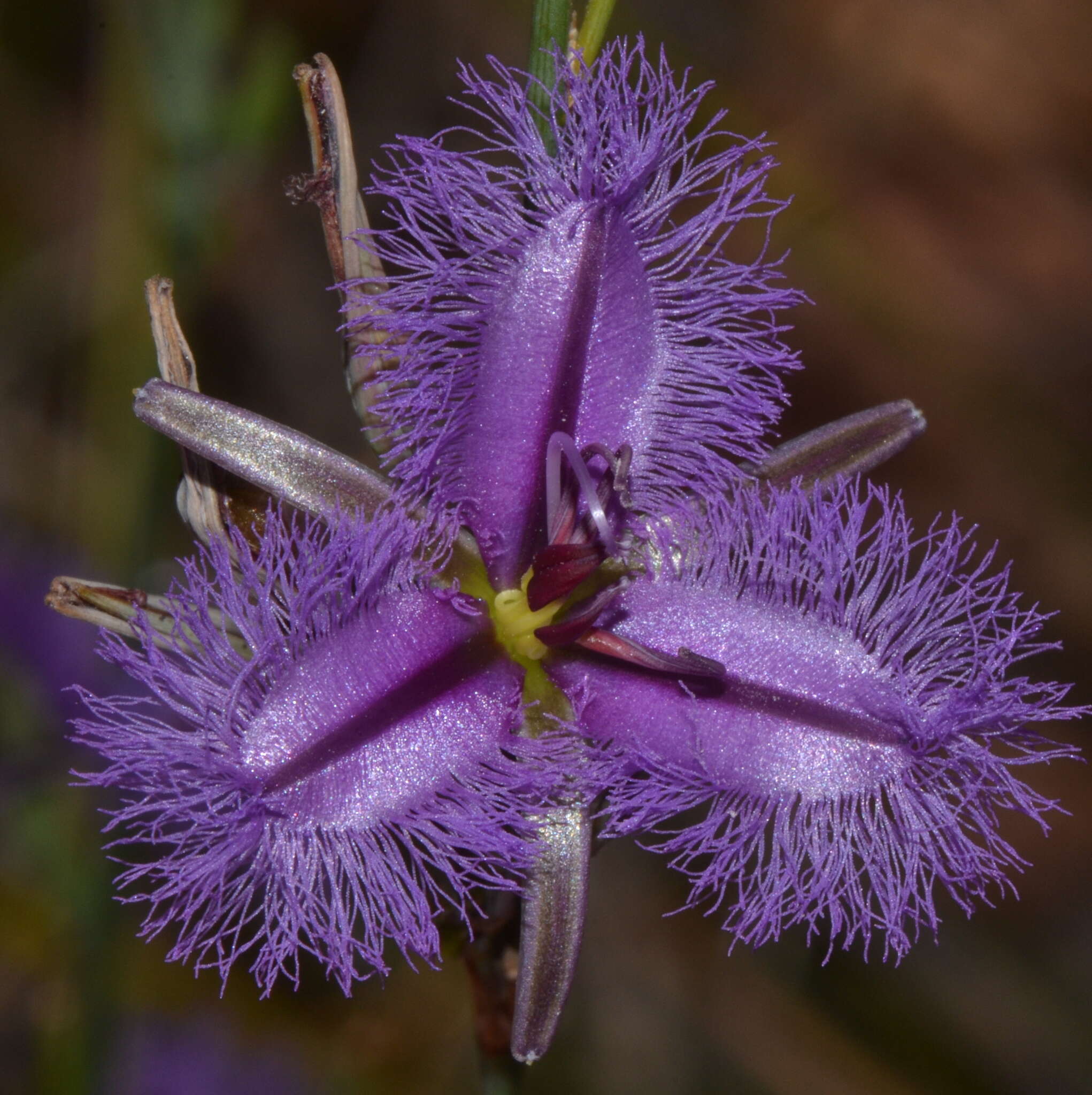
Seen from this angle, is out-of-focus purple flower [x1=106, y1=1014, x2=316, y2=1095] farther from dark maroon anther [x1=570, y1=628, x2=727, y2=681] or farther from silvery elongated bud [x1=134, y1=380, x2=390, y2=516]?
silvery elongated bud [x1=134, y1=380, x2=390, y2=516]

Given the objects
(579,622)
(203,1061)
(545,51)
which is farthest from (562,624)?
(203,1061)

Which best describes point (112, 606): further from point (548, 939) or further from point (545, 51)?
point (545, 51)

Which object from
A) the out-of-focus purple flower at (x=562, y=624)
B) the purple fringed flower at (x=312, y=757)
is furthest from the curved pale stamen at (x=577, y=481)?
the purple fringed flower at (x=312, y=757)

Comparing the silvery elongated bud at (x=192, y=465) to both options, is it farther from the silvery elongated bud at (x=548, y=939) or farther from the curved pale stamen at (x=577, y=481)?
the silvery elongated bud at (x=548, y=939)

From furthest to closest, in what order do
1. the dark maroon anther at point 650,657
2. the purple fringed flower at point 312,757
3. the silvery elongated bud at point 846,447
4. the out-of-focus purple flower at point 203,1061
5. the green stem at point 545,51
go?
the out-of-focus purple flower at point 203,1061 → the silvery elongated bud at point 846,447 → the dark maroon anther at point 650,657 → the green stem at point 545,51 → the purple fringed flower at point 312,757

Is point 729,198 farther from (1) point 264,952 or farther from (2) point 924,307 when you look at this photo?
(2) point 924,307

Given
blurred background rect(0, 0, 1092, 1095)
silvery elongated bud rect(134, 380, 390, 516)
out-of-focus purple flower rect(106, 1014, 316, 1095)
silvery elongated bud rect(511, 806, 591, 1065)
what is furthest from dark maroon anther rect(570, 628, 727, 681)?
out-of-focus purple flower rect(106, 1014, 316, 1095)
